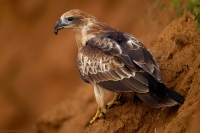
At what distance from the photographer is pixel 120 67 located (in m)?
5.95

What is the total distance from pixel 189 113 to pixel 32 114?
10367 mm

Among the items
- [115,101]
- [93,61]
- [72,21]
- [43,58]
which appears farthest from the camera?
[43,58]

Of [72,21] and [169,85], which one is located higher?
[72,21]

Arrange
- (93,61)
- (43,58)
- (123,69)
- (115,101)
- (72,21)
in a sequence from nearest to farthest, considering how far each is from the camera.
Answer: (123,69) → (93,61) → (115,101) → (72,21) → (43,58)

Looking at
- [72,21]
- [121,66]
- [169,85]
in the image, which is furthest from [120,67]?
[72,21]

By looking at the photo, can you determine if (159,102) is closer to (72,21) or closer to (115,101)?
(115,101)

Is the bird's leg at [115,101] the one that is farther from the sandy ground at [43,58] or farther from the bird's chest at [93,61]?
the sandy ground at [43,58]

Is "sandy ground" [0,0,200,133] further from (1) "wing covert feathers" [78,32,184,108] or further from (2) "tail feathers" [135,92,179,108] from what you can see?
(2) "tail feathers" [135,92,179,108]

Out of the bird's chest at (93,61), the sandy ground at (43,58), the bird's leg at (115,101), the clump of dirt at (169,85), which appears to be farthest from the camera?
the sandy ground at (43,58)

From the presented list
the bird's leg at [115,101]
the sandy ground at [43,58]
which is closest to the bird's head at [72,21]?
the bird's leg at [115,101]

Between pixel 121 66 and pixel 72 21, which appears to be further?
pixel 72 21

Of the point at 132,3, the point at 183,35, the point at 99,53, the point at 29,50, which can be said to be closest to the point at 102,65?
the point at 99,53

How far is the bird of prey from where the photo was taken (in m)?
5.69

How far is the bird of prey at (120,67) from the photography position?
569cm
